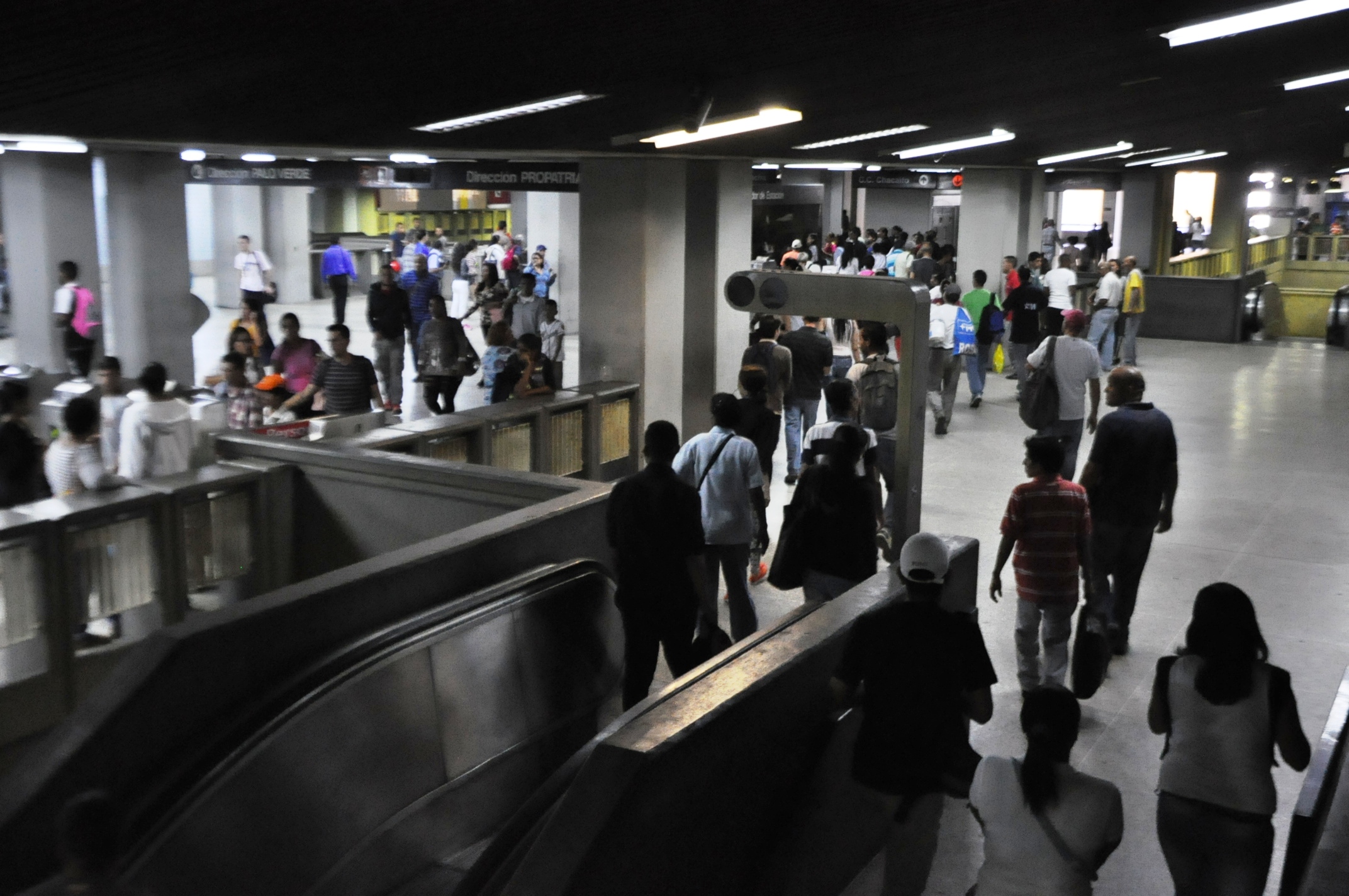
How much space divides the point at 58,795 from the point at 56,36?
2753 millimetres

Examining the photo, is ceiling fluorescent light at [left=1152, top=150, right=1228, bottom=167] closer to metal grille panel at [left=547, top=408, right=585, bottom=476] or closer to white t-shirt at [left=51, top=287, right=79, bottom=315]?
metal grille panel at [left=547, top=408, right=585, bottom=476]

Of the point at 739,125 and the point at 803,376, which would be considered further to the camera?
the point at 803,376

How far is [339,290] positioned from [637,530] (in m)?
18.5

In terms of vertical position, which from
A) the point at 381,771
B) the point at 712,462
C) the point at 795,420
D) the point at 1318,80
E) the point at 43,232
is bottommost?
the point at 381,771

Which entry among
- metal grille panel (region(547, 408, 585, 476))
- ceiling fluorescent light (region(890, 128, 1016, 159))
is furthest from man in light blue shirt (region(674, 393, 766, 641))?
ceiling fluorescent light (region(890, 128, 1016, 159))

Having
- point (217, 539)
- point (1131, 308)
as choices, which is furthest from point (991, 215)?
point (217, 539)

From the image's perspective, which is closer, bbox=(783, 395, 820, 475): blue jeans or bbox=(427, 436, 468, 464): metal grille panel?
bbox=(427, 436, 468, 464): metal grille panel

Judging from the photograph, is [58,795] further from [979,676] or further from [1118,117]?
[1118,117]

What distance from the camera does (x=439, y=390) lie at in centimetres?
1300

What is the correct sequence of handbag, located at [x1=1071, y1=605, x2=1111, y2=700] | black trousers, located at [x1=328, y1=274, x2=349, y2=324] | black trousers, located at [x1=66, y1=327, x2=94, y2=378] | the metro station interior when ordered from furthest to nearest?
1. black trousers, located at [x1=328, y1=274, x2=349, y2=324]
2. black trousers, located at [x1=66, y1=327, x2=94, y2=378]
3. handbag, located at [x1=1071, y1=605, x2=1111, y2=700]
4. the metro station interior

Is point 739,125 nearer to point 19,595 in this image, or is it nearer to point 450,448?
point 450,448

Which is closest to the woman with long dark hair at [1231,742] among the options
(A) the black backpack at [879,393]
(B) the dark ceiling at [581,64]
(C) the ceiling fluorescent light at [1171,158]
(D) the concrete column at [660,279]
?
(B) the dark ceiling at [581,64]

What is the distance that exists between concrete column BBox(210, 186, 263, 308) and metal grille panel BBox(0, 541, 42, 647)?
23.7 m

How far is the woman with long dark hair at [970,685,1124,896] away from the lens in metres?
3.48
